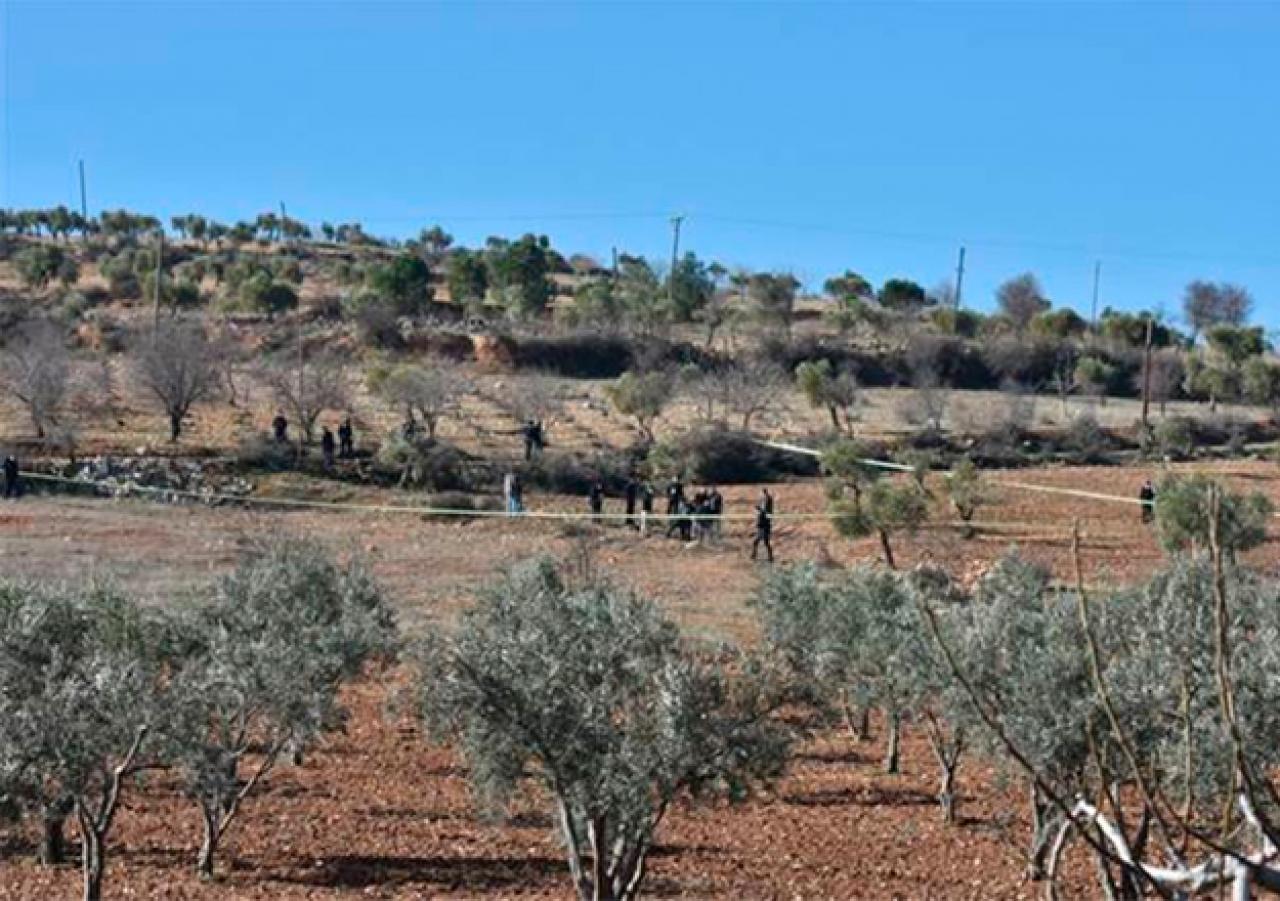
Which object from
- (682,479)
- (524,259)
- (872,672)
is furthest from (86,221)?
(872,672)

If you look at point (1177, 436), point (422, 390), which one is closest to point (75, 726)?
point (422, 390)

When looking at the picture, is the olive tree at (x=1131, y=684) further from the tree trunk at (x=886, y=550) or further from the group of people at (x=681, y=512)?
the group of people at (x=681, y=512)

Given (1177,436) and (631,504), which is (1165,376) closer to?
(1177,436)

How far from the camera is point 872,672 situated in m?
22.5

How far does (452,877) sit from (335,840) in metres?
2.18

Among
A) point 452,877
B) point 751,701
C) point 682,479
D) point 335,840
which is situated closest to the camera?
point 751,701

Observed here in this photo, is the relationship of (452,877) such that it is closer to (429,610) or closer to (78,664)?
(78,664)

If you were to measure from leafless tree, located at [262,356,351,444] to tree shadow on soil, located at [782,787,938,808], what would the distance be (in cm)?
3418

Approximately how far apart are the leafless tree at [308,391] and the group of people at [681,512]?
8471 millimetres

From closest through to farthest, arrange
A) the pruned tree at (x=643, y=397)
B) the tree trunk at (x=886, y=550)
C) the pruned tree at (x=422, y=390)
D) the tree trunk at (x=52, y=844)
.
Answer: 1. the tree trunk at (x=52, y=844)
2. the tree trunk at (x=886, y=550)
3. the pruned tree at (x=422, y=390)
4. the pruned tree at (x=643, y=397)

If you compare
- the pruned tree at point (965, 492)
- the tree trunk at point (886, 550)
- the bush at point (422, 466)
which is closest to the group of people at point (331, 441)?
the bush at point (422, 466)

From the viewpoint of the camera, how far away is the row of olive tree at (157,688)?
14.2 m

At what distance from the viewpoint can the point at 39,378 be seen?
2041 inches

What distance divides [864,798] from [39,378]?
3742cm
